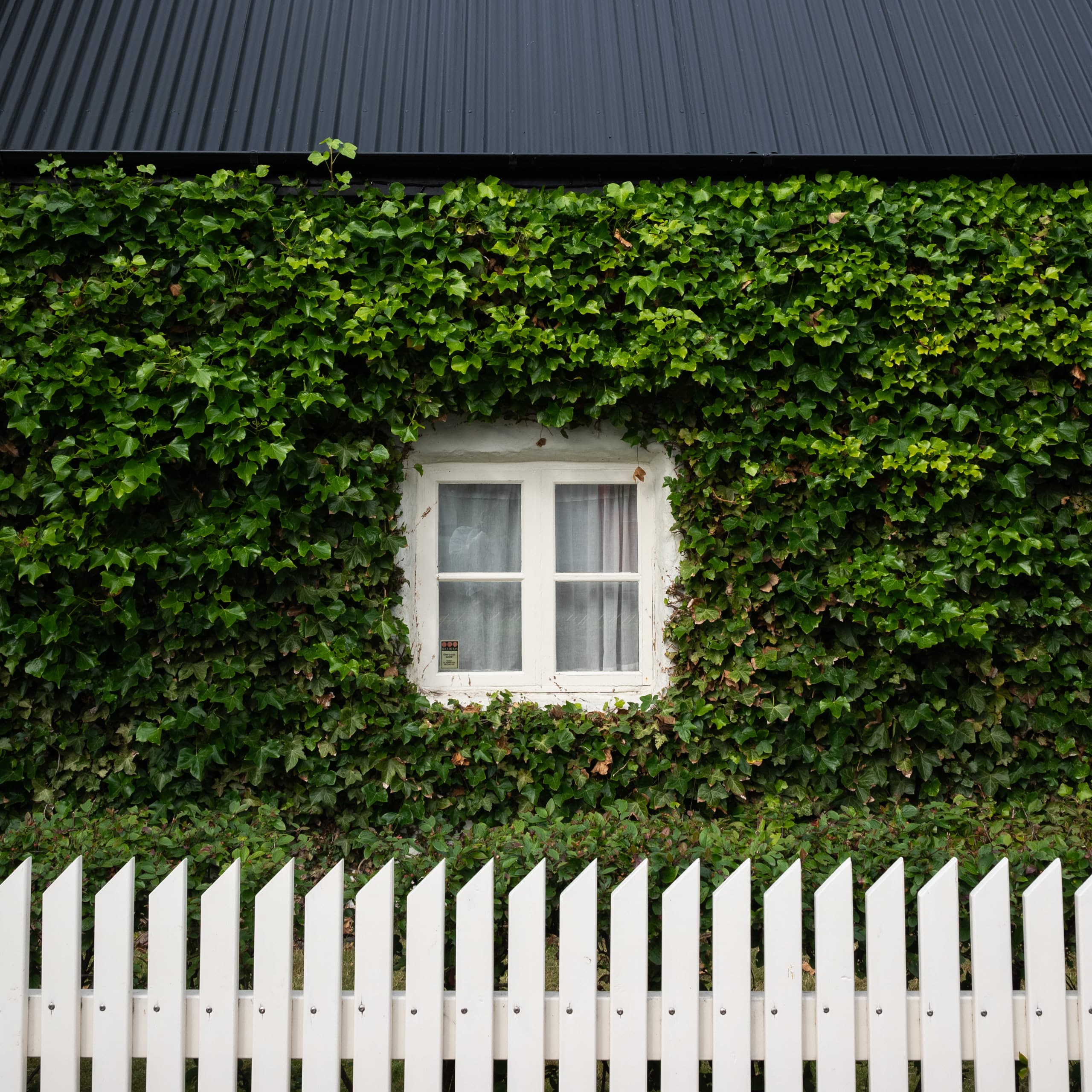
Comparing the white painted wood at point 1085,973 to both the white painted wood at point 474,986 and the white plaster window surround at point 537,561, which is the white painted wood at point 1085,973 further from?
the white plaster window surround at point 537,561

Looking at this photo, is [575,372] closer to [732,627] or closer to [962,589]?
[732,627]

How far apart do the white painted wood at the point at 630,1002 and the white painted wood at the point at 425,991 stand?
0.41 meters

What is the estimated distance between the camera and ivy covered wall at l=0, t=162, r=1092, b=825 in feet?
12.3

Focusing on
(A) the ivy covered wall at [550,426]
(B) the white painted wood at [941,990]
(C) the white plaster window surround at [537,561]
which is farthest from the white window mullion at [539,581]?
(B) the white painted wood at [941,990]

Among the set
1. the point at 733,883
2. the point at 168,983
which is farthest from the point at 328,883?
the point at 733,883

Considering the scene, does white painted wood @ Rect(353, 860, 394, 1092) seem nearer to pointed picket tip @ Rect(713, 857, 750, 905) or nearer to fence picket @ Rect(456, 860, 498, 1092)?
fence picket @ Rect(456, 860, 498, 1092)

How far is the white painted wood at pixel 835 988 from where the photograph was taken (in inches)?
81.0

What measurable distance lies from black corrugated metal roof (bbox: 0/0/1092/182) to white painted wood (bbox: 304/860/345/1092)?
10.3ft

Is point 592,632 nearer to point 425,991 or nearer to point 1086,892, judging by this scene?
point 425,991

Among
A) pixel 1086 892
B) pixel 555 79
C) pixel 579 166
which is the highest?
pixel 555 79

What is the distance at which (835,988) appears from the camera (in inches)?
81.0

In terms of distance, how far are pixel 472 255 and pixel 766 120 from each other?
5.34ft

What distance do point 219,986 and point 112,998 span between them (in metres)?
0.26

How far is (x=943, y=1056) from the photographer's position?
6.76 feet
